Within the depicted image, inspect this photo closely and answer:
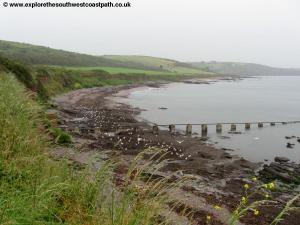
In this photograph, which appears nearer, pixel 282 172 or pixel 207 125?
pixel 282 172

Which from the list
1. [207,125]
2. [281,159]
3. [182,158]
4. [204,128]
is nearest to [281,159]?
[281,159]

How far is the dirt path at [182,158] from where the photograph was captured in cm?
1245

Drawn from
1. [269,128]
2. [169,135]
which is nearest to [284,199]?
[169,135]

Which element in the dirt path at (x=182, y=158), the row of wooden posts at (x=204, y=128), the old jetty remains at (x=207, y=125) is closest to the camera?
the dirt path at (x=182, y=158)

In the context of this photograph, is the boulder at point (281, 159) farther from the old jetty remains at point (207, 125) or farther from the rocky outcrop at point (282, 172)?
the old jetty remains at point (207, 125)

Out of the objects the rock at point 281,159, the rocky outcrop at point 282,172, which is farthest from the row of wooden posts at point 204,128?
the rocky outcrop at point 282,172

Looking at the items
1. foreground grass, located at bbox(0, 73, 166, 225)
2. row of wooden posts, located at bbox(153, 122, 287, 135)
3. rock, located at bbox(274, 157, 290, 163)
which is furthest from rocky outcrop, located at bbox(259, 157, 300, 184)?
foreground grass, located at bbox(0, 73, 166, 225)

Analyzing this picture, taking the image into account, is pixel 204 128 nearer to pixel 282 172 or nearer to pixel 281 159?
pixel 281 159

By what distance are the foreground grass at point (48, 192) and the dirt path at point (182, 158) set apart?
1.14 m

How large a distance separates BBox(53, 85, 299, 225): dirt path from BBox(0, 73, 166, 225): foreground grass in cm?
114

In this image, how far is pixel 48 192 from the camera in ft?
15.3

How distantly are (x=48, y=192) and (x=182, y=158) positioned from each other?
17.5 meters

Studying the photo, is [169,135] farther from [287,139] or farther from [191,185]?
[191,185]

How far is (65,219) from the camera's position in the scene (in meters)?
4.56
